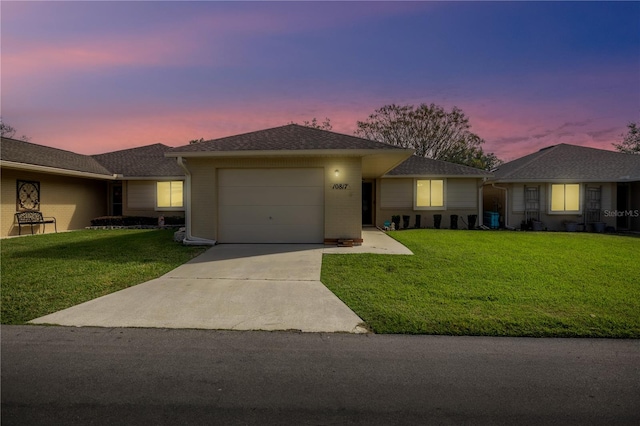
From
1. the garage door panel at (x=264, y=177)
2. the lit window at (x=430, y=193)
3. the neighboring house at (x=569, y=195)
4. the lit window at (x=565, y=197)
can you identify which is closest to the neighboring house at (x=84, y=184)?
the garage door panel at (x=264, y=177)

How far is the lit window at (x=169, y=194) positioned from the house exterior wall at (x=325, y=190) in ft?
25.2

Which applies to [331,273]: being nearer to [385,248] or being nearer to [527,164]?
[385,248]

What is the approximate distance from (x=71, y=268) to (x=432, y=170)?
1474cm

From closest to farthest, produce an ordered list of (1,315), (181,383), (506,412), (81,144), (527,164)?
(506,412), (181,383), (1,315), (527,164), (81,144)

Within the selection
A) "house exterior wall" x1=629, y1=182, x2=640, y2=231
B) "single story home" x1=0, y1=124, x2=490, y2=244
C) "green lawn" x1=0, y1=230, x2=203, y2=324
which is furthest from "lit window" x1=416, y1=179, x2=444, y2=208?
"green lawn" x1=0, y1=230, x2=203, y2=324

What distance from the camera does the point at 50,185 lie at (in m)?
15.4

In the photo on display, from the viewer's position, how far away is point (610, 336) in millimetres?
4059

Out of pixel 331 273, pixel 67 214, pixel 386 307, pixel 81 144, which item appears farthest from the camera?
pixel 81 144

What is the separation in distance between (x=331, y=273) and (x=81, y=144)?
957 inches

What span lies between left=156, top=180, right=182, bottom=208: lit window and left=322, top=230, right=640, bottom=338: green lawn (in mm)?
12052

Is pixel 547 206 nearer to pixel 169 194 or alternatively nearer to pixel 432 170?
pixel 432 170

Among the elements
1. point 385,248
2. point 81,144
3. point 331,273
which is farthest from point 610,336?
point 81,144

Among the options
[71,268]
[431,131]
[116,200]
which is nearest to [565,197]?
[431,131]

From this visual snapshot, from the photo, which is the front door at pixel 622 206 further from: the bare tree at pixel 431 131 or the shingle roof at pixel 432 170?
the bare tree at pixel 431 131
